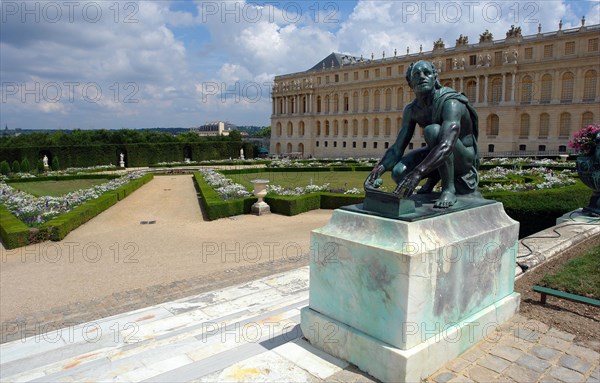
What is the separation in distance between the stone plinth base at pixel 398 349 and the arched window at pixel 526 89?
50360mm

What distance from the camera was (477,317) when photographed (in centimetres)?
389

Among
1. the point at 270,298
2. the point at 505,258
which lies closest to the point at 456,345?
the point at 505,258

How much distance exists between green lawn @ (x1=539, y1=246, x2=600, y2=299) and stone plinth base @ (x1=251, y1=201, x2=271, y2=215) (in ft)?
34.9

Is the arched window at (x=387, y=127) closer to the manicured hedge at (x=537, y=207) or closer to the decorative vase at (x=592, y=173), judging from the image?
the manicured hedge at (x=537, y=207)

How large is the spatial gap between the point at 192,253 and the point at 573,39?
48.5m

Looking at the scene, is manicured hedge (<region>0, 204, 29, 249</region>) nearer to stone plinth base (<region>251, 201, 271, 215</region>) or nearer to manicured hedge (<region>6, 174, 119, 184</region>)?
stone plinth base (<region>251, 201, 271, 215</region>)

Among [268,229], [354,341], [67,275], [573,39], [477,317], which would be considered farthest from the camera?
[573,39]

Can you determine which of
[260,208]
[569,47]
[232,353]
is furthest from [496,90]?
[232,353]

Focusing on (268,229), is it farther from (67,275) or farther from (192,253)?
(67,275)

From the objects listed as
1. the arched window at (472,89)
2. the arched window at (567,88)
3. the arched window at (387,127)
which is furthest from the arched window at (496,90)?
the arched window at (387,127)

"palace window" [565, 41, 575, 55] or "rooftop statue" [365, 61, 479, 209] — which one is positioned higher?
"palace window" [565, 41, 575, 55]

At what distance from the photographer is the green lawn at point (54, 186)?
2178 cm

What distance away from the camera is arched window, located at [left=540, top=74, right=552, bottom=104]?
150 ft

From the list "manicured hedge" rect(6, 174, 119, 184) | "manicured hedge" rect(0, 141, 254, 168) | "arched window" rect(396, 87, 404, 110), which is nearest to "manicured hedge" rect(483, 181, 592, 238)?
"manicured hedge" rect(6, 174, 119, 184)
